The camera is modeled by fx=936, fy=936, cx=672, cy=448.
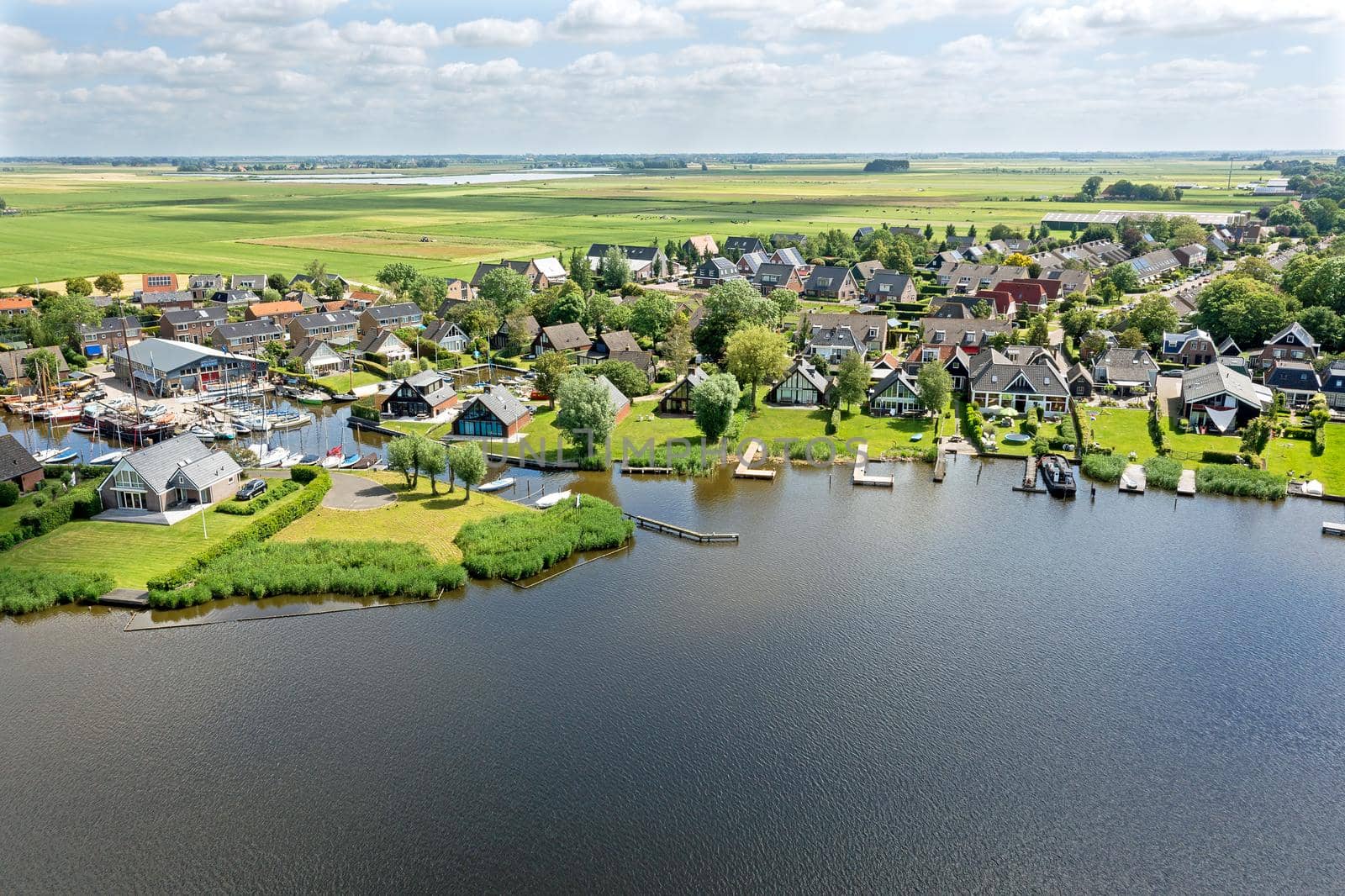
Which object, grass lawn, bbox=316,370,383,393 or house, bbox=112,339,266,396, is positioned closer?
house, bbox=112,339,266,396

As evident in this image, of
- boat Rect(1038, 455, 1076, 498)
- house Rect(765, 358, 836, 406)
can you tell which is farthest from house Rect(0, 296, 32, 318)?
boat Rect(1038, 455, 1076, 498)

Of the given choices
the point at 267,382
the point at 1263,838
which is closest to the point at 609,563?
the point at 1263,838

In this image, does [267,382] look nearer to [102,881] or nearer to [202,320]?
[202,320]

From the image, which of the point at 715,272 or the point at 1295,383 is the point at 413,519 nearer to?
the point at 1295,383

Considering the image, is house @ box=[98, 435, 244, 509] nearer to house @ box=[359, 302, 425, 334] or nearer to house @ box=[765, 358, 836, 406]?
house @ box=[765, 358, 836, 406]

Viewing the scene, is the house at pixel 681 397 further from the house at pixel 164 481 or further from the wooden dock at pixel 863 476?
the house at pixel 164 481

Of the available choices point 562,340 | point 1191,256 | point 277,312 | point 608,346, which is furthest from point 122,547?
point 1191,256
